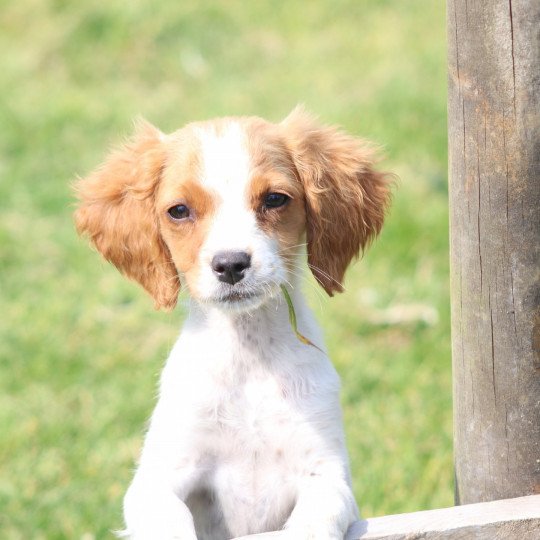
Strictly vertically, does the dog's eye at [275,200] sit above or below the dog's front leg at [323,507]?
above

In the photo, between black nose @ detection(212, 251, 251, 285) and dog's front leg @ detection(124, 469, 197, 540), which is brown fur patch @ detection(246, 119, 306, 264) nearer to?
black nose @ detection(212, 251, 251, 285)

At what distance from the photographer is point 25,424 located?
7.17 meters

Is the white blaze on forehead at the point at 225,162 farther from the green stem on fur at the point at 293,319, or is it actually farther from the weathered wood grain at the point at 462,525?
the weathered wood grain at the point at 462,525

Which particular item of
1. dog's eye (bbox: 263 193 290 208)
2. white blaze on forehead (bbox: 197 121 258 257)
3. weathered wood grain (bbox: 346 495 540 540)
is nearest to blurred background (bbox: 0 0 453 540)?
weathered wood grain (bbox: 346 495 540 540)

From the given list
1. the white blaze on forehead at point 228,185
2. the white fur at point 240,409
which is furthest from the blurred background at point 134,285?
the white blaze on forehead at point 228,185

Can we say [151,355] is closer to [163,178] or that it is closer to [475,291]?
[163,178]

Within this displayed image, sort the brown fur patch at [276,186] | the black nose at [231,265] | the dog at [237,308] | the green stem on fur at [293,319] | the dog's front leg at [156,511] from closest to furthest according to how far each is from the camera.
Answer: the dog's front leg at [156,511], the black nose at [231,265], the dog at [237,308], the brown fur patch at [276,186], the green stem on fur at [293,319]

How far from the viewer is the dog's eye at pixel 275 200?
14.3 feet

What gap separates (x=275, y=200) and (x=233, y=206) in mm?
201

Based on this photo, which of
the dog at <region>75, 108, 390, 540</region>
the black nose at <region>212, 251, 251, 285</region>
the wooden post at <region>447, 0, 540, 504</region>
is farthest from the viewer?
the dog at <region>75, 108, 390, 540</region>

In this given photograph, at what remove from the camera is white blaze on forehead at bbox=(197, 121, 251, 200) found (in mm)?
4285

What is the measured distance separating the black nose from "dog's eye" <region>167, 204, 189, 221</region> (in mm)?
311

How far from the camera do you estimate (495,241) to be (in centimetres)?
388

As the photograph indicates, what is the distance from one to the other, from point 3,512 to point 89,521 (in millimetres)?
496
